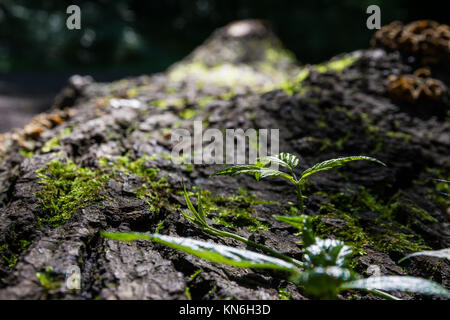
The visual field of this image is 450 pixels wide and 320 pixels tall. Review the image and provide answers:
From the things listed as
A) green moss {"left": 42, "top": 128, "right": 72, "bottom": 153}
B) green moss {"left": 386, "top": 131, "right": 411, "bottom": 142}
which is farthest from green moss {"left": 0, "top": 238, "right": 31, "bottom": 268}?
green moss {"left": 386, "top": 131, "right": 411, "bottom": 142}

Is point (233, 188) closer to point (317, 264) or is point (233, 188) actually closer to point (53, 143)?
point (317, 264)

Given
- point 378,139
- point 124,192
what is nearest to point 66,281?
point 124,192

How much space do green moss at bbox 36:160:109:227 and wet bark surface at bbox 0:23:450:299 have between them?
0.03m

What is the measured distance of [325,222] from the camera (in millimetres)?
1410

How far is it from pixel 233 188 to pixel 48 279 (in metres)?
0.98

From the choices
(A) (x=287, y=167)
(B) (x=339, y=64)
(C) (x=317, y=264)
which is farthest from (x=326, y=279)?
(B) (x=339, y=64)

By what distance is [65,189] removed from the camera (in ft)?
4.65

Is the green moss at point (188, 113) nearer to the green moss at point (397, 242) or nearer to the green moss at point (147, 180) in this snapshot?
the green moss at point (147, 180)

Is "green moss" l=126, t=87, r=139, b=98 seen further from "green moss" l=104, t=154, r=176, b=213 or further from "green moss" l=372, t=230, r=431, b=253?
"green moss" l=372, t=230, r=431, b=253

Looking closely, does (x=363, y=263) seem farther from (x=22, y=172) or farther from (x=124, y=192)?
(x=22, y=172)

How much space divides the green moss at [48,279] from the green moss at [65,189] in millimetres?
282

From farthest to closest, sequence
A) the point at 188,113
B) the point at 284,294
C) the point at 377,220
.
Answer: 1. the point at 188,113
2. the point at 377,220
3. the point at 284,294

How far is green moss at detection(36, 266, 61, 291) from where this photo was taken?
913 millimetres

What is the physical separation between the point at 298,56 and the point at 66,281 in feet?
32.9
